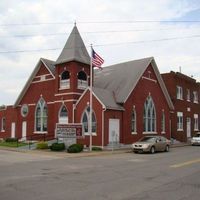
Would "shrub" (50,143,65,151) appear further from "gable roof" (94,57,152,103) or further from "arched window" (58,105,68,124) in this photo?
"gable roof" (94,57,152,103)

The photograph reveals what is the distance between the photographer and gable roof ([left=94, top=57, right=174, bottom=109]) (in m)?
34.7

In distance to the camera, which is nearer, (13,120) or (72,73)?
(72,73)

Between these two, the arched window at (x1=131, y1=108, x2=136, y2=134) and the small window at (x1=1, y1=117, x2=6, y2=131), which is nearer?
the arched window at (x1=131, y1=108, x2=136, y2=134)

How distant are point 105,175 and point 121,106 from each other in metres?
19.1

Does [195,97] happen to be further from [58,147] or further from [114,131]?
[58,147]

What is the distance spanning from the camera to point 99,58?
30.4 metres

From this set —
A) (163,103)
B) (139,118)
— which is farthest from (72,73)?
(163,103)

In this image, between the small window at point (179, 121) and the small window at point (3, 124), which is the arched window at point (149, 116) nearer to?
the small window at point (179, 121)

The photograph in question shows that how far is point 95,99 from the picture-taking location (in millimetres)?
31609

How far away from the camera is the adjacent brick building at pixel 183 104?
45.1 meters

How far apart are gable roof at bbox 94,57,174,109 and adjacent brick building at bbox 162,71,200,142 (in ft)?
11.7

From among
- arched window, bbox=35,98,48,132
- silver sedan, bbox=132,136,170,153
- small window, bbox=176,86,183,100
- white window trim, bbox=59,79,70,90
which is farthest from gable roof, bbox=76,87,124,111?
small window, bbox=176,86,183,100

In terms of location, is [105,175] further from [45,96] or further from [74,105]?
[45,96]

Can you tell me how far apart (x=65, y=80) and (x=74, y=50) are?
308 centimetres
